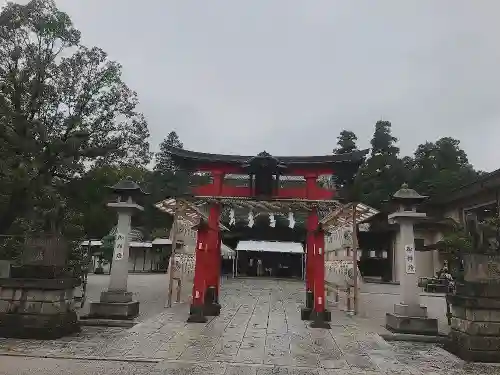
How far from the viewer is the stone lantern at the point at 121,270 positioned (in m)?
10.1

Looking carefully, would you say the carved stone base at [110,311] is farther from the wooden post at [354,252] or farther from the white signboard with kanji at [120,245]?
the wooden post at [354,252]

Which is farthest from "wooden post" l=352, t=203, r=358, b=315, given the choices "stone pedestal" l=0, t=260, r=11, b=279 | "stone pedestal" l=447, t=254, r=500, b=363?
"stone pedestal" l=0, t=260, r=11, b=279

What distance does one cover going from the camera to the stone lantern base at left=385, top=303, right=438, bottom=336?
365 inches

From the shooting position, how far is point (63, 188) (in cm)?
1597

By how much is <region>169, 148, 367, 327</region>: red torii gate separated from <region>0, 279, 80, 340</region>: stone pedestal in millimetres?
3781

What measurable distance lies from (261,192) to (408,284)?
5226mm

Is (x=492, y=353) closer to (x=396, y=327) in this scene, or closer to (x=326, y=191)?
(x=396, y=327)

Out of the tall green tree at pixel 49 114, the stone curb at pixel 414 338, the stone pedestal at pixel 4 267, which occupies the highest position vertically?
the tall green tree at pixel 49 114

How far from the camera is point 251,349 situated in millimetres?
7480

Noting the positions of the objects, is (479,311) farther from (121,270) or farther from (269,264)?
(269,264)

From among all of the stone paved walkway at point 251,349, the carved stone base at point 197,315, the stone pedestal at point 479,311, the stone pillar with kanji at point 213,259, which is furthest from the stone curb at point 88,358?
the stone pedestal at point 479,311

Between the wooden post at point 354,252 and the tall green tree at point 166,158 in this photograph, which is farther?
the tall green tree at point 166,158

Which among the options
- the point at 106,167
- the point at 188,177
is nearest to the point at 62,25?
the point at 106,167

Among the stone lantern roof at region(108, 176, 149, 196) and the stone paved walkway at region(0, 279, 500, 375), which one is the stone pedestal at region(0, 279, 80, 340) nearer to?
the stone paved walkway at region(0, 279, 500, 375)
